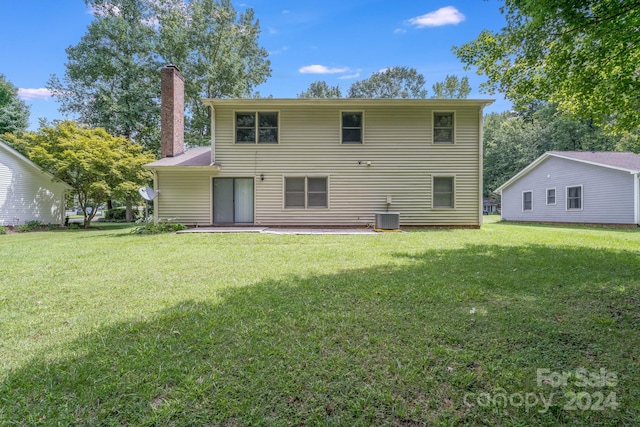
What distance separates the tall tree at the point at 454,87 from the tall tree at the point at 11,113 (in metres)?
39.1

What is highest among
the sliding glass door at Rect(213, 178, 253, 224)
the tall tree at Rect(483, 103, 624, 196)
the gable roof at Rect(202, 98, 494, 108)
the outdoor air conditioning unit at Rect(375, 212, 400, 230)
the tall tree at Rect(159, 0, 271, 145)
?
the tall tree at Rect(159, 0, 271, 145)

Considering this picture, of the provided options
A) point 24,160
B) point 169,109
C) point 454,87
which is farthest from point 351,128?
point 454,87

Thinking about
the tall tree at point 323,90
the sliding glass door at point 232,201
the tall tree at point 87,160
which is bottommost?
the sliding glass door at point 232,201

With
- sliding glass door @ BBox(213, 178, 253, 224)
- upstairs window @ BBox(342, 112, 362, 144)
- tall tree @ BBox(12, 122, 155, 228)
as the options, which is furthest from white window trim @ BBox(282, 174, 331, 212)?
tall tree @ BBox(12, 122, 155, 228)

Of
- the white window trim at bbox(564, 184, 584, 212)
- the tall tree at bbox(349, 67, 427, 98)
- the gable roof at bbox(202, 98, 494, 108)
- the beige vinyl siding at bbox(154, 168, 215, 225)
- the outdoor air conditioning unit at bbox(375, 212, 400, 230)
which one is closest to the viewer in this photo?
the outdoor air conditioning unit at bbox(375, 212, 400, 230)

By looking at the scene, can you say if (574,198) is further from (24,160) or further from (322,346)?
(24,160)

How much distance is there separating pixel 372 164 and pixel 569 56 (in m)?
7.56

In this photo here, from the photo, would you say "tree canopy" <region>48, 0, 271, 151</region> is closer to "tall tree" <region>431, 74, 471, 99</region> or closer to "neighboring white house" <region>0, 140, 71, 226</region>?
"neighboring white house" <region>0, 140, 71, 226</region>

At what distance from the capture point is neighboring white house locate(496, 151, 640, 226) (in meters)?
13.8

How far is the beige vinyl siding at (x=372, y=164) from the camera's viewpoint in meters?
12.2

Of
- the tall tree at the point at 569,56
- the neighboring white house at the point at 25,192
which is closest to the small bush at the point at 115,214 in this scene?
the neighboring white house at the point at 25,192

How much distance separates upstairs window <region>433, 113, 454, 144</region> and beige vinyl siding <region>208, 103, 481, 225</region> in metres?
0.22

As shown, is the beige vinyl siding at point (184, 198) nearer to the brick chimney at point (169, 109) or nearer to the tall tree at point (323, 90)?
the brick chimney at point (169, 109)

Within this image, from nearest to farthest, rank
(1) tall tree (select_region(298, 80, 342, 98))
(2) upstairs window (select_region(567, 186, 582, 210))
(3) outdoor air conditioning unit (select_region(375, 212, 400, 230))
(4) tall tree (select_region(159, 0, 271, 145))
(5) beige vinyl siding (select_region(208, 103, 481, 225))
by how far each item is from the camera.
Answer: (3) outdoor air conditioning unit (select_region(375, 212, 400, 230)), (5) beige vinyl siding (select_region(208, 103, 481, 225)), (2) upstairs window (select_region(567, 186, 582, 210)), (4) tall tree (select_region(159, 0, 271, 145)), (1) tall tree (select_region(298, 80, 342, 98))
